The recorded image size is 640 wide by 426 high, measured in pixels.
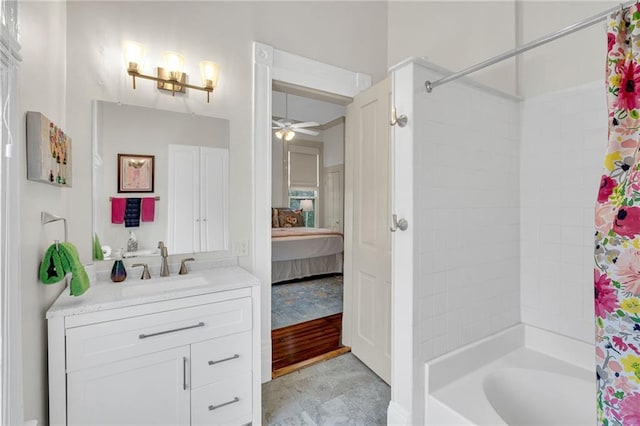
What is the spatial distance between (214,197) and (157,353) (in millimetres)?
1000

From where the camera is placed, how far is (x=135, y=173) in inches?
71.9

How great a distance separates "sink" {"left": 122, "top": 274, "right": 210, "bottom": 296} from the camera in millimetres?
1552

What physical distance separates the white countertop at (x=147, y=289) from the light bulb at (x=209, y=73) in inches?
49.3

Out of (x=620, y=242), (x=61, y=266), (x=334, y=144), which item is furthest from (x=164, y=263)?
(x=334, y=144)

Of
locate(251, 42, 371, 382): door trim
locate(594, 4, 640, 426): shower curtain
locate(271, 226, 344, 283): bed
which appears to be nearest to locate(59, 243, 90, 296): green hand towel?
locate(251, 42, 371, 382): door trim

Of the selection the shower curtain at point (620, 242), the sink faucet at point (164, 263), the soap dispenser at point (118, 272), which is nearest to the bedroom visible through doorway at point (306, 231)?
the sink faucet at point (164, 263)

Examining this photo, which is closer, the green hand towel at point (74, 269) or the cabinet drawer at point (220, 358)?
the green hand towel at point (74, 269)

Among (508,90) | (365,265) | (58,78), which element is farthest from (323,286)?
(58,78)

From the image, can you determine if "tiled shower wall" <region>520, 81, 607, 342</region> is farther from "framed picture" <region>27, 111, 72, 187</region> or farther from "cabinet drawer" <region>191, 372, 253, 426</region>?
"framed picture" <region>27, 111, 72, 187</region>

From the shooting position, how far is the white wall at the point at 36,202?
3.49ft

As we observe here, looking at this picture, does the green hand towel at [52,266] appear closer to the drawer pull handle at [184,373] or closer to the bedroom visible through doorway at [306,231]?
the drawer pull handle at [184,373]

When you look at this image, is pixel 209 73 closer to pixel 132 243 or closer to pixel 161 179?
pixel 161 179

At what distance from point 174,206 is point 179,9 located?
1.28 metres

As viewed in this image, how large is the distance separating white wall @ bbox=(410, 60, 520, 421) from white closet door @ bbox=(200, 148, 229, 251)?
1.30 metres
